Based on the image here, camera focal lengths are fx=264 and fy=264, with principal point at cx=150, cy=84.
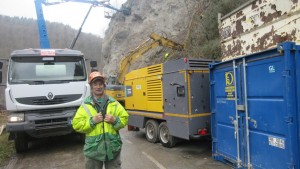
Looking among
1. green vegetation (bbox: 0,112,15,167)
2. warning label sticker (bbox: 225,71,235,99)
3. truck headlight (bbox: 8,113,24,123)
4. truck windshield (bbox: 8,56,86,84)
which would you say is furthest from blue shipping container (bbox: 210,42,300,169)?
green vegetation (bbox: 0,112,15,167)

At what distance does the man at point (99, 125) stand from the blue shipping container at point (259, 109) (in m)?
2.32

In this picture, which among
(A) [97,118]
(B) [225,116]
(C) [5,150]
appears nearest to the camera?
(A) [97,118]

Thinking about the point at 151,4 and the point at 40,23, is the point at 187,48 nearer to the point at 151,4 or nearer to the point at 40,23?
the point at 40,23

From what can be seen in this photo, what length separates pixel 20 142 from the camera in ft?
24.9

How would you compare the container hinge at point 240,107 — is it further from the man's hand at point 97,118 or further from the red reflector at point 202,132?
the man's hand at point 97,118

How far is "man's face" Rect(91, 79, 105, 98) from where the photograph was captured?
340 cm

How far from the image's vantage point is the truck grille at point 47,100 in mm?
6949

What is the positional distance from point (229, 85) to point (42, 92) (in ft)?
15.9

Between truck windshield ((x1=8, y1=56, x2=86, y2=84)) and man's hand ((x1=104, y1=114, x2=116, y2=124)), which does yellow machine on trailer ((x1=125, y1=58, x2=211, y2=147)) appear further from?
man's hand ((x1=104, y1=114, x2=116, y2=124))

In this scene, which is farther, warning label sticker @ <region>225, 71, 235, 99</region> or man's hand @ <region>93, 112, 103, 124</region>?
warning label sticker @ <region>225, 71, 235, 99</region>

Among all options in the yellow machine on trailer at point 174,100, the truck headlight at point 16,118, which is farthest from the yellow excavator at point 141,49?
the truck headlight at point 16,118

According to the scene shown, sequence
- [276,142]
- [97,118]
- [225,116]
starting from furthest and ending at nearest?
1. [225,116]
2. [276,142]
3. [97,118]

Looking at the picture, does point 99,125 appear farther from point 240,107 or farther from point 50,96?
point 50,96

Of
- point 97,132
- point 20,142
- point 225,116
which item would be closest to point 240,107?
point 225,116
